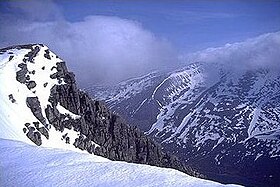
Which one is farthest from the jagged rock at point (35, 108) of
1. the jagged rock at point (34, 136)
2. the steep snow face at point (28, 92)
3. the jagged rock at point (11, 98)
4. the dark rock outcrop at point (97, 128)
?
the jagged rock at point (34, 136)

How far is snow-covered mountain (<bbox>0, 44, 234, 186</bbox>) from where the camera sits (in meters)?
112

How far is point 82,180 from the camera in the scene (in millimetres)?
31156

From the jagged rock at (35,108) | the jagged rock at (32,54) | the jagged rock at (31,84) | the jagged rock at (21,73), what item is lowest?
the jagged rock at (35,108)

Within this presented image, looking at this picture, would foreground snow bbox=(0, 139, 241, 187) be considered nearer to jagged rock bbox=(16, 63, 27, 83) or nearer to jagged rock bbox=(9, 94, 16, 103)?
jagged rock bbox=(9, 94, 16, 103)

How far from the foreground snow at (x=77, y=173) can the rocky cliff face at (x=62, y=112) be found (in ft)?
238

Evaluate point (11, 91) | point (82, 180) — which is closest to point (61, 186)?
point (82, 180)

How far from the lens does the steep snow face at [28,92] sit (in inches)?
4281

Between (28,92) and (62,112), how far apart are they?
14.0 meters

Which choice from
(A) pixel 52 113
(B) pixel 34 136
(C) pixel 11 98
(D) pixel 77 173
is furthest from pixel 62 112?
(D) pixel 77 173

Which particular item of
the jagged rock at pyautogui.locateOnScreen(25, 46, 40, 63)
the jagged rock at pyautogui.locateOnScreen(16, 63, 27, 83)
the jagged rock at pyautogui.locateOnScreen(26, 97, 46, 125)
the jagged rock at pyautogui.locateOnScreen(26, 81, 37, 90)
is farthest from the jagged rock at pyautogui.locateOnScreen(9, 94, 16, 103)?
the jagged rock at pyautogui.locateOnScreen(25, 46, 40, 63)

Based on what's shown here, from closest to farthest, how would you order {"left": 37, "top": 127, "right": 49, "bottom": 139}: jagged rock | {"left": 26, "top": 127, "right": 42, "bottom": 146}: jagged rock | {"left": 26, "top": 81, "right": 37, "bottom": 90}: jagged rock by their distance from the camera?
{"left": 26, "top": 127, "right": 42, "bottom": 146}: jagged rock → {"left": 37, "top": 127, "right": 49, "bottom": 139}: jagged rock → {"left": 26, "top": 81, "right": 37, "bottom": 90}: jagged rock

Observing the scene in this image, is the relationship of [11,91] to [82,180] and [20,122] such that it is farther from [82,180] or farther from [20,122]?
[82,180]

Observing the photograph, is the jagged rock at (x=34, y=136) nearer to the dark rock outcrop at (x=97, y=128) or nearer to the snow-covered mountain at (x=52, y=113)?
the snow-covered mountain at (x=52, y=113)

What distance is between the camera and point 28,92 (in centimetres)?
12275
